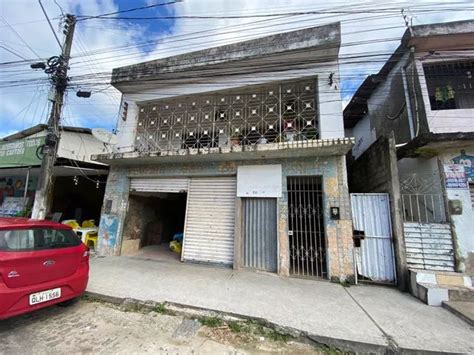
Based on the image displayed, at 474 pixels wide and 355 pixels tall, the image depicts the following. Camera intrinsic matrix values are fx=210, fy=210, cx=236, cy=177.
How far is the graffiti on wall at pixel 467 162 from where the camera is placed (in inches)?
211

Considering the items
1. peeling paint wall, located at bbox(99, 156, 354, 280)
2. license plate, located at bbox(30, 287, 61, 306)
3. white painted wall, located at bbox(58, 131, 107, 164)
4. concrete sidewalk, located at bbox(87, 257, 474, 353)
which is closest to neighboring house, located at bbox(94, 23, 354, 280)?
peeling paint wall, located at bbox(99, 156, 354, 280)

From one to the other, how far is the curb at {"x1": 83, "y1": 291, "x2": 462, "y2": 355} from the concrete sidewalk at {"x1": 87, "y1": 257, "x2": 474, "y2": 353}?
13 millimetres

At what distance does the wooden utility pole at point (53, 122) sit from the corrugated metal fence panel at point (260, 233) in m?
6.11

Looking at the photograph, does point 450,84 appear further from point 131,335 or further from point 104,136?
point 104,136

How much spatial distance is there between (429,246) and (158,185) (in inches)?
314

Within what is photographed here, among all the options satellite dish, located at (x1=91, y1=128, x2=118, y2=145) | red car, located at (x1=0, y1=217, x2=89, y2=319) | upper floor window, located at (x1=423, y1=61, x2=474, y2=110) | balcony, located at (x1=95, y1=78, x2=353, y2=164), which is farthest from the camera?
satellite dish, located at (x1=91, y1=128, x2=118, y2=145)

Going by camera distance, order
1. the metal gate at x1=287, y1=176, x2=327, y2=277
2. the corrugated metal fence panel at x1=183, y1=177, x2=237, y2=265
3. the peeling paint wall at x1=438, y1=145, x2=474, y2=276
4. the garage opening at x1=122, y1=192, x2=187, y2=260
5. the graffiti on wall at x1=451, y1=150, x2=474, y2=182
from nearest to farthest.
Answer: the peeling paint wall at x1=438, y1=145, x2=474, y2=276 < the graffiti on wall at x1=451, y1=150, x2=474, y2=182 < the metal gate at x1=287, y1=176, x2=327, y2=277 < the corrugated metal fence panel at x1=183, y1=177, x2=237, y2=265 < the garage opening at x1=122, y1=192, x2=187, y2=260

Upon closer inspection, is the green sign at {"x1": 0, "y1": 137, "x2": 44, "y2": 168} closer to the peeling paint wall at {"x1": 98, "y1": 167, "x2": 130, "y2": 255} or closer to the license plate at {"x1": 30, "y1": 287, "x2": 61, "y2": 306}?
the peeling paint wall at {"x1": 98, "y1": 167, "x2": 130, "y2": 255}

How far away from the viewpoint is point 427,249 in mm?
5102

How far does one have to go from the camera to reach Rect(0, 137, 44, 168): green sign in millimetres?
8344

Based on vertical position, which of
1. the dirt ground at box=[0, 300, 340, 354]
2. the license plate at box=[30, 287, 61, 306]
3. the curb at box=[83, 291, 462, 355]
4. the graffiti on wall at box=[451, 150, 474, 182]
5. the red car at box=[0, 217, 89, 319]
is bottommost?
the dirt ground at box=[0, 300, 340, 354]

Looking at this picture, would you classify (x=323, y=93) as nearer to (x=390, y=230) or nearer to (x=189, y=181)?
(x=390, y=230)

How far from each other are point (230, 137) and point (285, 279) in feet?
15.2

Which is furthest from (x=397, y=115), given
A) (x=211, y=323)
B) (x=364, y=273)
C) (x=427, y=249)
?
(x=211, y=323)
